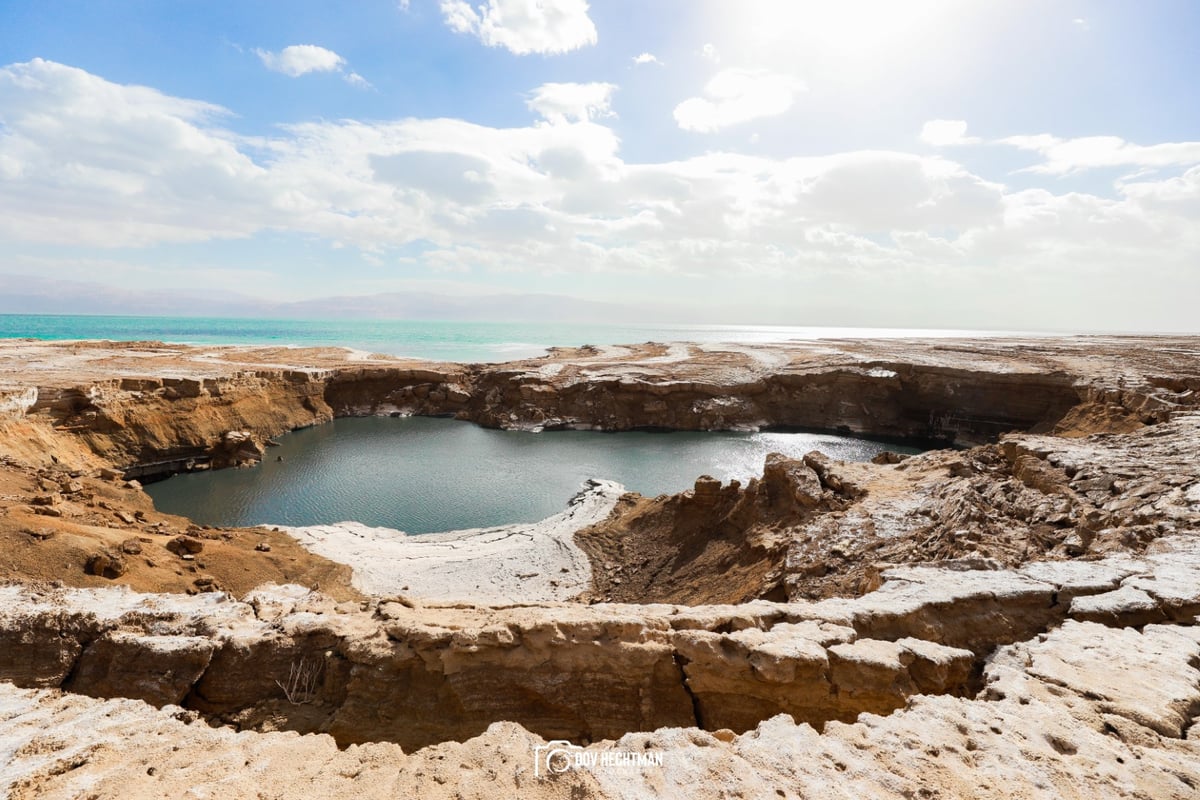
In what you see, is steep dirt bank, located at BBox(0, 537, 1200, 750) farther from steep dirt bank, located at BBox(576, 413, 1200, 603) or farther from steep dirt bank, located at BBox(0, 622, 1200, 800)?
steep dirt bank, located at BBox(576, 413, 1200, 603)

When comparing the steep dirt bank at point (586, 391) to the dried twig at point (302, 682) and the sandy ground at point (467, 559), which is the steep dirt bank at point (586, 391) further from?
the dried twig at point (302, 682)

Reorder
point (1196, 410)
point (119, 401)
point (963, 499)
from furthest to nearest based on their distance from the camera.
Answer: point (119, 401) < point (1196, 410) < point (963, 499)

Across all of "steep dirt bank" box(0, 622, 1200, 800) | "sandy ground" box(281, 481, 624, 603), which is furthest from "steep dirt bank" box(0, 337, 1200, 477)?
"steep dirt bank" box(0, 622, 1200, 800)

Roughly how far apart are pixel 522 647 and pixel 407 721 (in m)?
1.33

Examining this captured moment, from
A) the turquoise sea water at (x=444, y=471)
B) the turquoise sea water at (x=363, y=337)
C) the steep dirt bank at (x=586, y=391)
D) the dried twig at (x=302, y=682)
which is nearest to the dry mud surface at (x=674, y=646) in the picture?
the dried twig at (x=302, y=682)

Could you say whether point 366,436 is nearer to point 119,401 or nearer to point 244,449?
point 244,449

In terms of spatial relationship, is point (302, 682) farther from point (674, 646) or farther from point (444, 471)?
point (444, 471)

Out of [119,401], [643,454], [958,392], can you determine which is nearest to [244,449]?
[119,401]

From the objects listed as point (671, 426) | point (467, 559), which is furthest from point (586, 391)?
point (467, 559)

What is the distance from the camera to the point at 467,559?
13867 millimetres

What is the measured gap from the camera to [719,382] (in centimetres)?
3422

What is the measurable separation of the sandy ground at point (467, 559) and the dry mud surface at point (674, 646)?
0.34ft

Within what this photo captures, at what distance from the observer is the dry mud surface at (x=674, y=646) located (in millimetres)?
3682

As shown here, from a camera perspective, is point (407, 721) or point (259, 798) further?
point (407, 721)
